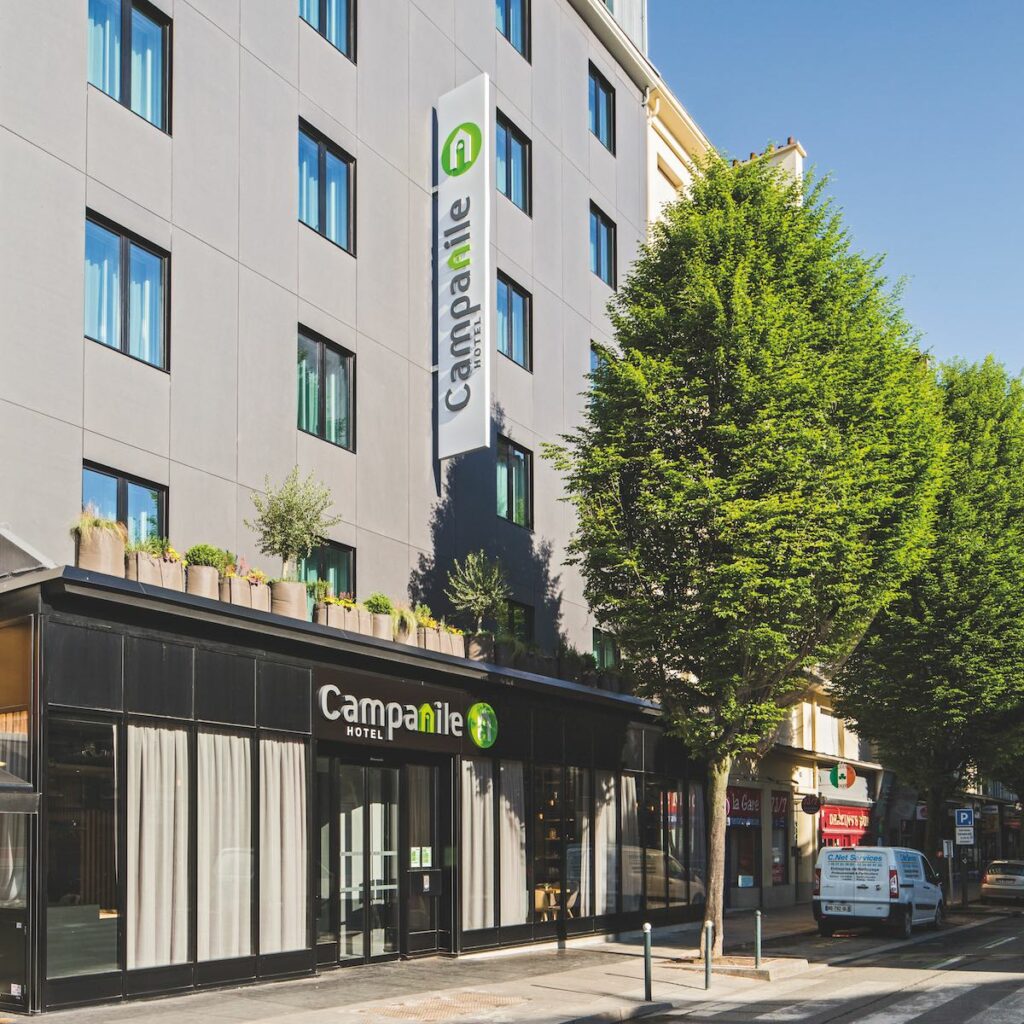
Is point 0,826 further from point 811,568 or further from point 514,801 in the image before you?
point 811,568

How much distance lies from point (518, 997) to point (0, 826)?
21.7ft

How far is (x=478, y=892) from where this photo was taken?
2125 centimetres

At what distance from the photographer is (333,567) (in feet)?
69.7

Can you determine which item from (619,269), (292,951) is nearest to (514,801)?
(292,951)

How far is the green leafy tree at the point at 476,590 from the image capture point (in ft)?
76.9

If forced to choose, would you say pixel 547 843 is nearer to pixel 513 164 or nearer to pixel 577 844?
pixel 577 844

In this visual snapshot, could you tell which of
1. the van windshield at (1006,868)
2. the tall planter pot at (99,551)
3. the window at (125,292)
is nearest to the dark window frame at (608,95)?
the window at (125,292)

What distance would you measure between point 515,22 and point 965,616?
1701 cm

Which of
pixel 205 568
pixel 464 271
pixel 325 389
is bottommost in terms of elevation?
pixel 205 568

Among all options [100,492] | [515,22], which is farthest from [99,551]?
[515,22]

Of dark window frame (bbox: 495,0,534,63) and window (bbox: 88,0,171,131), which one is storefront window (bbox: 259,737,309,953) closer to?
window (bbox: 88,0,171,131)

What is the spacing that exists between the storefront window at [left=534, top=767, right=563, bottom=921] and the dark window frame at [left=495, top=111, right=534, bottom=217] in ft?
38.4

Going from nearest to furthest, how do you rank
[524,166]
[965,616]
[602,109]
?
1. [524,166]
2. [965,616]
3. [602,109]

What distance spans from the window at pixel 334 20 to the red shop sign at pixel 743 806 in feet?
71.5
